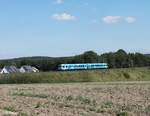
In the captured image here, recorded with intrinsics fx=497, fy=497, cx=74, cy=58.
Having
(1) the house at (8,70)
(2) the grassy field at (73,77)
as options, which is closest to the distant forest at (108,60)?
(1) the house at (8,70)

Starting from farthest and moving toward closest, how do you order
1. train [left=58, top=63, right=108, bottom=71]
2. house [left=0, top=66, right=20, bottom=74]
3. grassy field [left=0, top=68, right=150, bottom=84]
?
house [left=0, top=66, right=20, bottom=74] → train [left=58, top=63, right=108, bottom=71] → grassy field [left=0, top=68, right=150, bottom=84]

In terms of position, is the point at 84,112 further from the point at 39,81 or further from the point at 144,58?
the point at 144,58

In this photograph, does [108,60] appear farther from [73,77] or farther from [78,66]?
[73,77]

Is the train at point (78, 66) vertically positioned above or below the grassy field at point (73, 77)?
above

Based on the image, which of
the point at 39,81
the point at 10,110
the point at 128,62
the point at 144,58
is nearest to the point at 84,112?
the point at 10,110

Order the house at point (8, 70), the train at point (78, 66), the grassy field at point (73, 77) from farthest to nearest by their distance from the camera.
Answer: the house at point (8, 70) → the train at point (78, 66) → the grassy field at point (73, 77)

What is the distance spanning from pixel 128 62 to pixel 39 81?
7553 centimetres

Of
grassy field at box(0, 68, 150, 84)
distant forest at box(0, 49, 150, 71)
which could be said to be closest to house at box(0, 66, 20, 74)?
distant forest at box(0, 49, 150, 71)

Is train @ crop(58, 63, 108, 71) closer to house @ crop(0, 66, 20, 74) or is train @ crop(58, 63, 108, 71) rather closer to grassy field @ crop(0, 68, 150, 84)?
house @ crop(0, 66, 20, 74)

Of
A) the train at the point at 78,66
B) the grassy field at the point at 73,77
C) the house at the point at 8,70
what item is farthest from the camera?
the house at the point at 8,70

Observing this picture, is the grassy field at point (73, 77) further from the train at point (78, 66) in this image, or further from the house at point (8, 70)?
the house at point (8, 70)

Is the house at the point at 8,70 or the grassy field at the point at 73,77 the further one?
the house at the point at 8,70

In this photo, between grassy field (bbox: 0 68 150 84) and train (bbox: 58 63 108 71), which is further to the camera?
train (bbox: 58 63 108 71)

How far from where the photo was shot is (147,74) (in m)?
100
